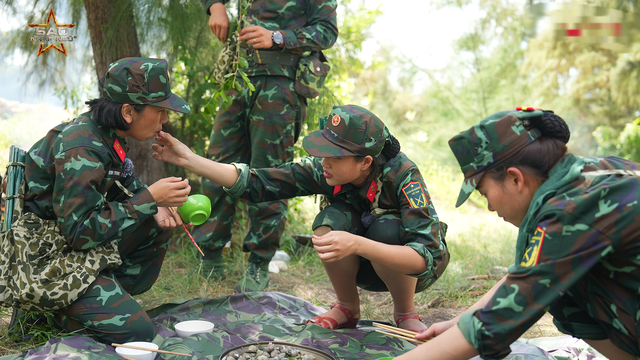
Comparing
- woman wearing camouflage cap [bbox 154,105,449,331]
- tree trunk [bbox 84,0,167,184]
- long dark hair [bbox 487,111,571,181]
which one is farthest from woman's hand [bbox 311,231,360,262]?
tree trunk [bbox 84,0,167,184]

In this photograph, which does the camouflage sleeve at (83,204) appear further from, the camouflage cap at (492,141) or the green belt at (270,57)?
the camouflage cap at (492,141)

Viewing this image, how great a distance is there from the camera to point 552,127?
1.46 m

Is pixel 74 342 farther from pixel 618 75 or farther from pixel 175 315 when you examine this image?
pixel 618 75

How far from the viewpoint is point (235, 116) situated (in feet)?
10.9

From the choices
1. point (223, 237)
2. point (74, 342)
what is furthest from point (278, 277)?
point (74, 342)

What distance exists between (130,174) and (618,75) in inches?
351

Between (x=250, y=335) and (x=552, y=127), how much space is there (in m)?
1.61

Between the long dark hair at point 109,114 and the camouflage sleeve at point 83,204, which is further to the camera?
the long dark hair at point 109,114

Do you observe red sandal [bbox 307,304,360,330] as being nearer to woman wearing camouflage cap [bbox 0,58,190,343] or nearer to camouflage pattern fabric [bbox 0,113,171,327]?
woman wearing camouflage cap [bbox 0,58,190,343]

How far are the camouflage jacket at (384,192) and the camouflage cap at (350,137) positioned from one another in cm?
18

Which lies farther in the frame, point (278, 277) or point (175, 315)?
point (278, 277)

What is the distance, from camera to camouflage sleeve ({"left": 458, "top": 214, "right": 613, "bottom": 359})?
1.32 metres

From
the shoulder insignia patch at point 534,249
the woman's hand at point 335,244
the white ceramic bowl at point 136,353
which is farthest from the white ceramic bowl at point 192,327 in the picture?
the shoulder insignia patch at point 534,249

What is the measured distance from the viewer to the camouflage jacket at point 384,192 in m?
2.29
